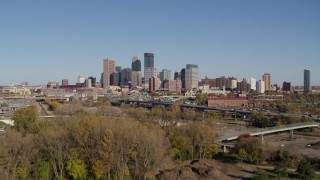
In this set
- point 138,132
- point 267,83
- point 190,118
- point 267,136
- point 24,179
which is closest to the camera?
point 24,179

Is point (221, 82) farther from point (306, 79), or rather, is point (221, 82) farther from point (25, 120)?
point (25, 120)

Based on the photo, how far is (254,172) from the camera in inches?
912

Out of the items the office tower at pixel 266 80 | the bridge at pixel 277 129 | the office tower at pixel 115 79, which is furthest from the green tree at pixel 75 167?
the office tower at pixel 115 79

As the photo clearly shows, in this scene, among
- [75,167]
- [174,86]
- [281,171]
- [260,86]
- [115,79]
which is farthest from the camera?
[115,79]

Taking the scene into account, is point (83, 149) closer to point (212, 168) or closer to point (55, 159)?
point (55, 159)

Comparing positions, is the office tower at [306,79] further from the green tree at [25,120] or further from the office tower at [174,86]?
the green tree at [25,120]

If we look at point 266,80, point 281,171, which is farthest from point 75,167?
point 266,80

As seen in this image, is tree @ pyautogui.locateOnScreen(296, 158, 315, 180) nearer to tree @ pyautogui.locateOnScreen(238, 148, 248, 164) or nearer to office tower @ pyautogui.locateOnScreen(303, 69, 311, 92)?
tree @ pyautogui.locateOnScreen(238, 148, 248, 164)

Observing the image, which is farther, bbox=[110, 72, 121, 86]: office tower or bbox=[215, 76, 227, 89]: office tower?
bbox=[110, 72, 121, 86]: office tower

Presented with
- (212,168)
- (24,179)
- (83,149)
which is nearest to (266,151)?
(212,168)

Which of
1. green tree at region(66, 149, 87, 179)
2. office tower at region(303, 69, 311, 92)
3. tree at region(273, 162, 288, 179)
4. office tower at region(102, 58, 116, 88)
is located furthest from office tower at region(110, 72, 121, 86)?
tree at region(273, 162, 288, 179)

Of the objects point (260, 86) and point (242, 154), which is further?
point (260, 86)

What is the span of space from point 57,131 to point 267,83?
141 m

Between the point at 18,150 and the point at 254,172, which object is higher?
the point at 18,150
